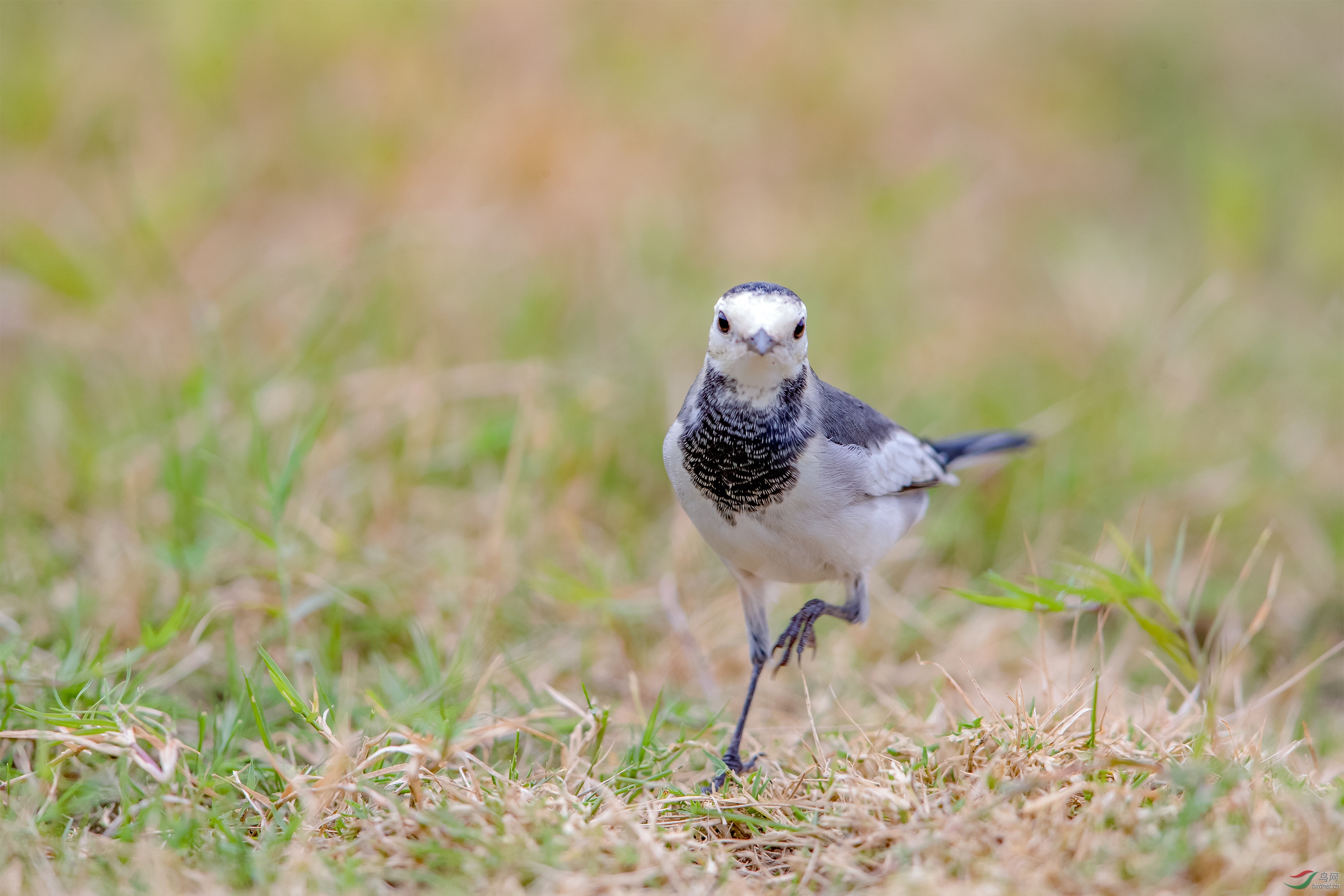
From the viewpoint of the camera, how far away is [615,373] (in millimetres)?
6164

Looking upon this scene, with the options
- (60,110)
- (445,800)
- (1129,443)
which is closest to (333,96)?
(60,110)

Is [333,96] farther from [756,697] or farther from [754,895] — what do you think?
[754,895]

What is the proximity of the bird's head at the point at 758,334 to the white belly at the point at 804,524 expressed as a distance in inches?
10.4

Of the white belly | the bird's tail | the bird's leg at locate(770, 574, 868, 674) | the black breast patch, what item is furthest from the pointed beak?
the bird's tail

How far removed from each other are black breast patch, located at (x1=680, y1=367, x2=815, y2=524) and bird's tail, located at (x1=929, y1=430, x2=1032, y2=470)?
51.1 inches

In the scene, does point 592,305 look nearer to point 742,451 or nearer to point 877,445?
point 877,445

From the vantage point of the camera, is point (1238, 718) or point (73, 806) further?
point (1238, 718)

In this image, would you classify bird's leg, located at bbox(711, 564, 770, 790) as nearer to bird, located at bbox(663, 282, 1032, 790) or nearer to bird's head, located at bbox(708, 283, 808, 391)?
bird, located at bbox(663, 282, 1032, 790)

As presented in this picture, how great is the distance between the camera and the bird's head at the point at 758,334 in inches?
130

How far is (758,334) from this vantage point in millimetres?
3273

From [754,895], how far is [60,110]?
24.3ft

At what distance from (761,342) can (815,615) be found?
1060 mm

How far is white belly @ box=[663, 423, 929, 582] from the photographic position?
3.42 m

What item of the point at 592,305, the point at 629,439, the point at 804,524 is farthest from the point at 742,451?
the point at 592,305
